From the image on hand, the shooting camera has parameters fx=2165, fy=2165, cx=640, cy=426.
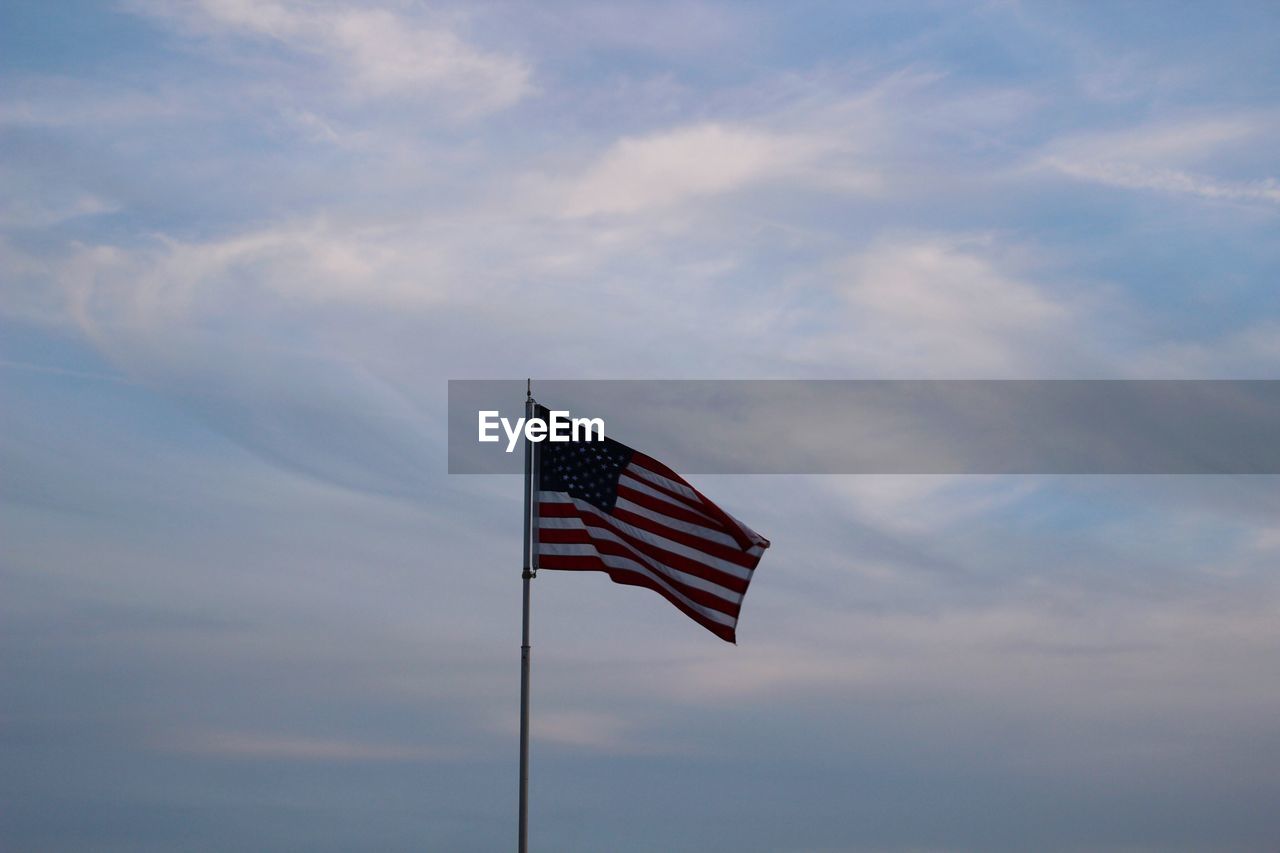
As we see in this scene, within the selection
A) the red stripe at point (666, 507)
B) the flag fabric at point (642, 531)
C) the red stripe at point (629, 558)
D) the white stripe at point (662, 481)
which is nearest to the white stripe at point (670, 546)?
the flag fabric at point (642, 531)

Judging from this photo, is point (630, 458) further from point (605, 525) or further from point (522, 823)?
point (522, 823)

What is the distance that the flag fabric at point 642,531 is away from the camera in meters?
41.8

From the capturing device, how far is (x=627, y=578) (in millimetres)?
41938

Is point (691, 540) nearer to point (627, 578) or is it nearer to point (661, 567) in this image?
point (661, 567)

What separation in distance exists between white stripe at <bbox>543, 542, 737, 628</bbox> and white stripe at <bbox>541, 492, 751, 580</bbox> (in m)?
0.55

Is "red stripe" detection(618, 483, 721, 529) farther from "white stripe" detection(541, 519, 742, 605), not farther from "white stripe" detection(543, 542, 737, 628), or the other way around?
"white stripe" detection(543, 542, 737, 628)

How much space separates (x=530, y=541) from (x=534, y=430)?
2.29 metres

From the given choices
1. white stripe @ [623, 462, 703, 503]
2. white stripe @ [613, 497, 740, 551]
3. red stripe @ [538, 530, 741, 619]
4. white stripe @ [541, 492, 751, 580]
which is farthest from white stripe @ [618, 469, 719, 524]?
red stripe @ [538, 530, 741, 619]

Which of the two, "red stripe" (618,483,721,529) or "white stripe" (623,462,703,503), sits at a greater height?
"white stripe" (623,462,703,503)

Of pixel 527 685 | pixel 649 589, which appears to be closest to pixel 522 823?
pixel 527 685

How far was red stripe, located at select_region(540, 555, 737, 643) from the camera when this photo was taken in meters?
41.7

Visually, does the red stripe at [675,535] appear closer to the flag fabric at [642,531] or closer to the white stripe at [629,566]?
the flag fabric at [642,531]

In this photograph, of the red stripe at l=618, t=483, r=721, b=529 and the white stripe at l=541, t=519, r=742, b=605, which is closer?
the white stripe at l=541, t=519, r=742, b=605

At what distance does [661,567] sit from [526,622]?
2896 mm
